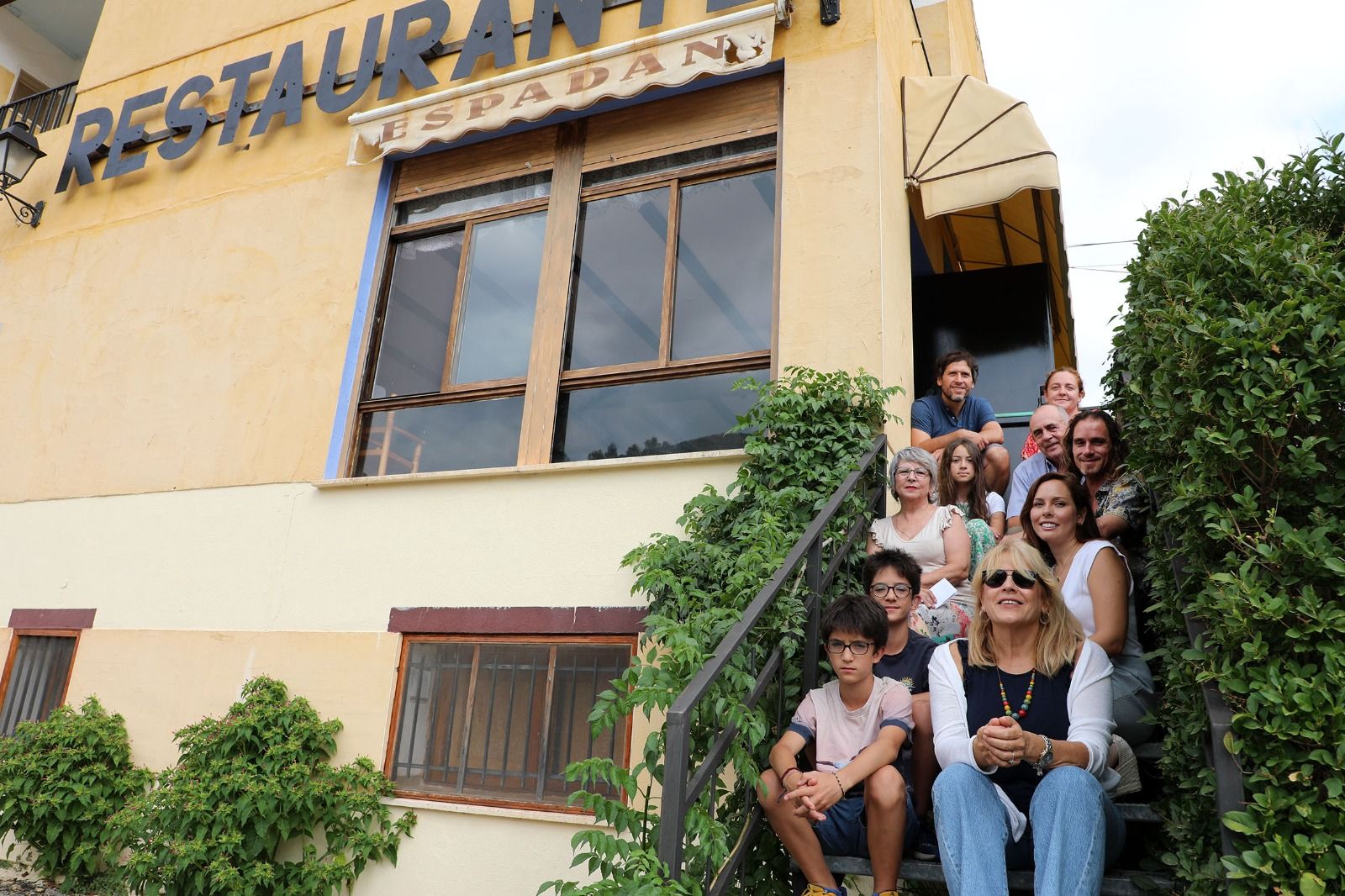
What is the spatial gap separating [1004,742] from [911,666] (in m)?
0.84

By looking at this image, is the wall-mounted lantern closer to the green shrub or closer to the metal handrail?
the green shrub

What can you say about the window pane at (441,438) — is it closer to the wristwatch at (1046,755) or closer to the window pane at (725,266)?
the window pane at (725,266)

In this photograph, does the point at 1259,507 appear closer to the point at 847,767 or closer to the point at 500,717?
the point at 847,767

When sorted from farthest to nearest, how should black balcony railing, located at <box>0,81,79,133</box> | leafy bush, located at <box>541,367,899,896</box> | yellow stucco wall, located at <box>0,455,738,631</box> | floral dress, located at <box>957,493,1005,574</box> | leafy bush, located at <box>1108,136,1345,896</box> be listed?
black balcony railing, located at <box>0,81,79,133</box> → yellow stucco wall, located at <box>0,455,738,631</box> → floral dress, located at <box>957,493,1005,574</box> → leafy bush, located at <box>541,367,899,896</box> → leafy bush, located at <box>1108,136,1345,896</box>

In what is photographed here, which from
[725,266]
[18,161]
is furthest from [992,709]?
[18,161]

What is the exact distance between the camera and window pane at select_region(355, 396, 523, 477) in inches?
248

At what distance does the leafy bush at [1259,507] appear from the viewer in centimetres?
227

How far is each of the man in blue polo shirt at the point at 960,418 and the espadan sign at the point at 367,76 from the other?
2286 mm

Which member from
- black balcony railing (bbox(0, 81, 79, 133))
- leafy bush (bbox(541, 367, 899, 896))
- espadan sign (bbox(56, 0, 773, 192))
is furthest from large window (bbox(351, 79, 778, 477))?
black balcony railing (bbox(0, 81, 79, 133))

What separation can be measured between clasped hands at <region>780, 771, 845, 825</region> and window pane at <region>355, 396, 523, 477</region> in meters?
3.53

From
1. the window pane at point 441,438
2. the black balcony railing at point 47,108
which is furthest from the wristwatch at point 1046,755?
the black balcony railing at point 47,108

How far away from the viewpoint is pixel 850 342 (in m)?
5.35

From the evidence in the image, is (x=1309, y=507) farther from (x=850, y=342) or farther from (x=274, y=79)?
(x=274, y=79)

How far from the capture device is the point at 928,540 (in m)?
4.34
